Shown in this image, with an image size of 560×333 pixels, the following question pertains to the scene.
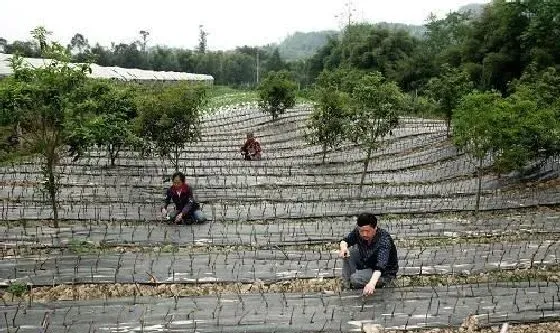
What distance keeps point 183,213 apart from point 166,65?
5662cm

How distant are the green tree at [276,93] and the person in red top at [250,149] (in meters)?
9.72

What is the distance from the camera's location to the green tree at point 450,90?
18.0 m

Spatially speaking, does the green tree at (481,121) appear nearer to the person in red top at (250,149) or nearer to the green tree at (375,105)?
the green tree at (375,105)

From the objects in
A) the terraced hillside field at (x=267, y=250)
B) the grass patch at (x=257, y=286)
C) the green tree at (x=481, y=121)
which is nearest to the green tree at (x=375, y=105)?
the terraced hillside field at (x=267, y=250)

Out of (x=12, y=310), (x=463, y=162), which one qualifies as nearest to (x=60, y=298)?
(x=12, y=310)

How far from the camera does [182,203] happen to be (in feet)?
31.0

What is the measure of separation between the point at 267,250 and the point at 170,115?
5265mm

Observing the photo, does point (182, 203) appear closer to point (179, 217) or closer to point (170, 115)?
point (179, 217)

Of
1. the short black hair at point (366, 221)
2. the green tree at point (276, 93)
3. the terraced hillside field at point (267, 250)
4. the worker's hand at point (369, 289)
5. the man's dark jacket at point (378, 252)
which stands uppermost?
the green tree at point (276, 93)

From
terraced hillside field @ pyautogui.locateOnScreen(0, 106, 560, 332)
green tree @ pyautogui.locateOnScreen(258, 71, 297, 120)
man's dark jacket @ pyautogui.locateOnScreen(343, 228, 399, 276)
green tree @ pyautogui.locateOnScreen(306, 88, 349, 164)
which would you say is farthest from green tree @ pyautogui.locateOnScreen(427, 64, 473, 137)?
man's dark jacket @ pyautogui.locateOnScreen(343, 228, 399, 276)

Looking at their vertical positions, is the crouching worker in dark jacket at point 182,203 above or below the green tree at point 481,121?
below

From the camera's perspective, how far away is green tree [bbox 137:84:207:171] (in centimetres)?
1195

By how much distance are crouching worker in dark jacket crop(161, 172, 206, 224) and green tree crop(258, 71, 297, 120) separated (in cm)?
1700

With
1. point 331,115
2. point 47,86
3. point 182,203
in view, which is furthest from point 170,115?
point 331,115
